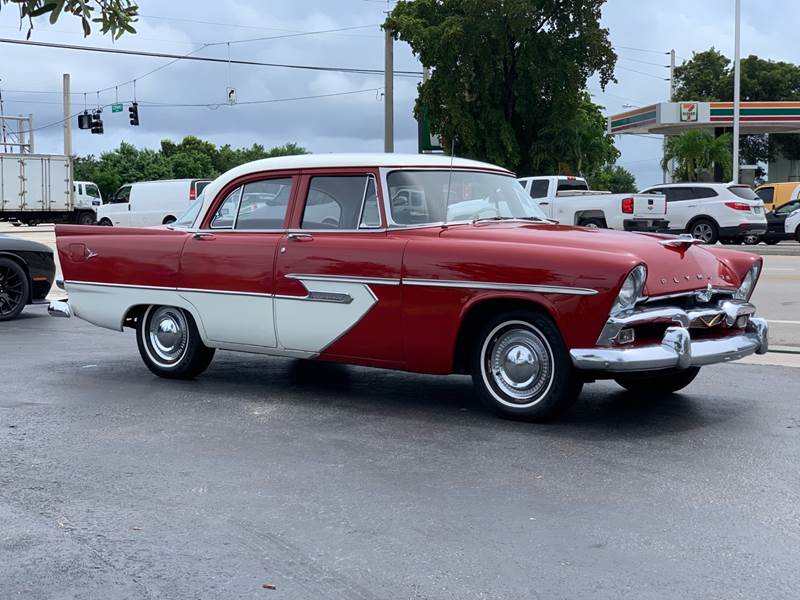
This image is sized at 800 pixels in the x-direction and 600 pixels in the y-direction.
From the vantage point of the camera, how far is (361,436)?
6.12 m

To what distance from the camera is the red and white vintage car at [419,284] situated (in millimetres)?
5980

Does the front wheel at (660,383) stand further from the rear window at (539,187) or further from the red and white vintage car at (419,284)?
the rear window at (539,187)

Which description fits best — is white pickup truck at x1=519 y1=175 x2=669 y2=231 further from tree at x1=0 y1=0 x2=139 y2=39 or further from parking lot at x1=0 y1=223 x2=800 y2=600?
tree at x1=0 y1=0 x2=139 y2=39

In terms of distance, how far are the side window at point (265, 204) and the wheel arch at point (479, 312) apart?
64.9 inches

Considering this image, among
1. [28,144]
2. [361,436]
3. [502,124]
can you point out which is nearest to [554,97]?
[502,124]

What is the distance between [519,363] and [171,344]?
3.01 metres

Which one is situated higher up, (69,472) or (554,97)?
(554,97)

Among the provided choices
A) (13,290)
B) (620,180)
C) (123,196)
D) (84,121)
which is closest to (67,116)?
(84,121)

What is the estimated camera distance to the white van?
112 ft

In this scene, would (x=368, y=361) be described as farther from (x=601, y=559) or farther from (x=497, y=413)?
(x=601, y=559)

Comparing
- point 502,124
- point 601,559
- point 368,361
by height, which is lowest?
point 601,559

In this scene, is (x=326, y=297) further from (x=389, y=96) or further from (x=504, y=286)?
(x=389, y=96)

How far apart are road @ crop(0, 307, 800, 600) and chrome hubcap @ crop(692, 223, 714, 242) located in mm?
19607

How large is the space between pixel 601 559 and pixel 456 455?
1666 millimetres
